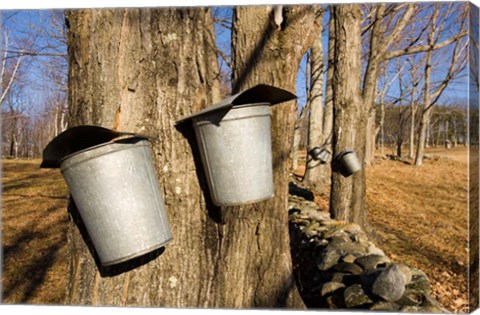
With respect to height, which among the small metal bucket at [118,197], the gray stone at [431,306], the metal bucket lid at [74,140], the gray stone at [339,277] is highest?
the metal bucket lid at [74,140]

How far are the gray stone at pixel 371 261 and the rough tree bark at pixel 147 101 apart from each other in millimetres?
1307

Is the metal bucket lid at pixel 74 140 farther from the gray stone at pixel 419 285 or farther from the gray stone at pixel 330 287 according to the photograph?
the gray stone at pixel 419 285

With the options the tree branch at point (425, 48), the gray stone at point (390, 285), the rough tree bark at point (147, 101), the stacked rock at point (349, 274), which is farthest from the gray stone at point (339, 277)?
the tree branch at point (425, 48)

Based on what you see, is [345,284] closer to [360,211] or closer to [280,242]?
[280,242]

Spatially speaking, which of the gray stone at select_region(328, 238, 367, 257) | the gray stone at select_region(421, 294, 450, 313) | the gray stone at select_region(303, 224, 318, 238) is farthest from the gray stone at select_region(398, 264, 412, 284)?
the gray stone at select_region(303, 224, 318, 238)

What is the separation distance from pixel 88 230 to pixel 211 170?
0.43m

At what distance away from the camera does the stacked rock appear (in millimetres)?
1979

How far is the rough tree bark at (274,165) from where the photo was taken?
4.86ft

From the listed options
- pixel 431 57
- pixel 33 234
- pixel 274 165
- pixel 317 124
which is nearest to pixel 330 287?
pixel 274 165

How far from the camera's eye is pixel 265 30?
1.53 m

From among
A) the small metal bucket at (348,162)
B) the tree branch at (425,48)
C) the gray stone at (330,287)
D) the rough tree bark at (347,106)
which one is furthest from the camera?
the rough tree bark at (347,106)

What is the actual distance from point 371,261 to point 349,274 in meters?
0.17

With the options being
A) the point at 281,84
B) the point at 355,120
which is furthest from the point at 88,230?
the point at 355,120

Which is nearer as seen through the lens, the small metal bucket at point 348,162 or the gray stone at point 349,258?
the gray stone at point 349,258
